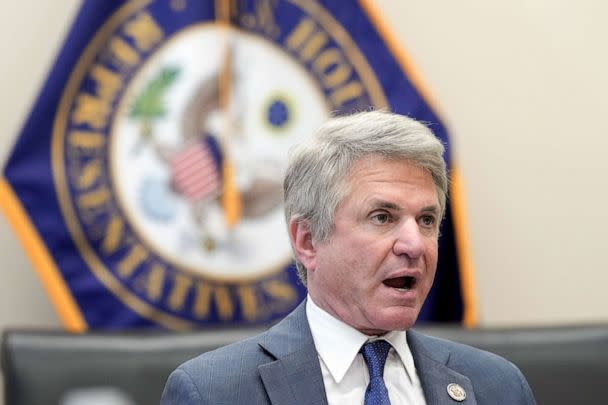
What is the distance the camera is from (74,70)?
3172mm

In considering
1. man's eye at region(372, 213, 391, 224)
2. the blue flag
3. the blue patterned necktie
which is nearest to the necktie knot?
the blue patterned necktie

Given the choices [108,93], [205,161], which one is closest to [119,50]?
[108,93]

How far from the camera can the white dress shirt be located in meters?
1.87

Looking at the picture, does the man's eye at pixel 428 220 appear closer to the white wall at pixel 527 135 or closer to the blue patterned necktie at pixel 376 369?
the blue patterned necktie at pixel 376 369

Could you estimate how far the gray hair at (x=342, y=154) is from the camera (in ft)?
6.14

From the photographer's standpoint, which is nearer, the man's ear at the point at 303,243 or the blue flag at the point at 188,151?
the man's ear at the point at 303,243

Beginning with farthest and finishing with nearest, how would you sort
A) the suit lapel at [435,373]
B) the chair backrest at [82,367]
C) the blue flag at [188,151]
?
the blue flag at [188,151], the chair backrest at [82,367], the suit lapel at [435,373]

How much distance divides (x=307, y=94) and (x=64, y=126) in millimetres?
745

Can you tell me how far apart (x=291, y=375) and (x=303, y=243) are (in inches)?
9.7

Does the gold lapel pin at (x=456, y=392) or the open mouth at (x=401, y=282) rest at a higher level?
the open mouth at (x=401, y=282)

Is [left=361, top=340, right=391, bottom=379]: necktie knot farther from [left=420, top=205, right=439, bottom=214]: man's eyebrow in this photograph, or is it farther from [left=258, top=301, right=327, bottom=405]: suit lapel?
[left=420, top=205, right=439, bottom=214]: man's eyebrow

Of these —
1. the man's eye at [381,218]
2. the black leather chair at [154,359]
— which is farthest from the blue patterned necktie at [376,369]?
the black leather chair at [154,359]

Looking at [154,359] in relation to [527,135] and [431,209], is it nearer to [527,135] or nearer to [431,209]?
[431,209]

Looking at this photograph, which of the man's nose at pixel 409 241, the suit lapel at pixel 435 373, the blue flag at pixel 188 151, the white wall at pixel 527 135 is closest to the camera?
the man's nose at pixel 409 241
